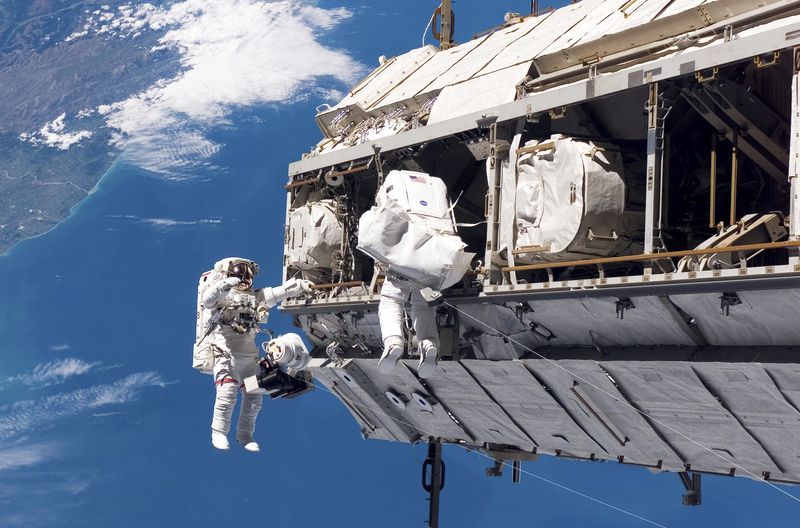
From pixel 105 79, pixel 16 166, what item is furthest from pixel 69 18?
pixel 16 166

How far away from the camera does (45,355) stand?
38.8 m

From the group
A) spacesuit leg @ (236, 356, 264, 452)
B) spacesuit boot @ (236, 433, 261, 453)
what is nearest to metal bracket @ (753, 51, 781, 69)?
spacesuit leg @ (236, 356, 264, 452)

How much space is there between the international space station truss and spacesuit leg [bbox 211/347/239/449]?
159 cm

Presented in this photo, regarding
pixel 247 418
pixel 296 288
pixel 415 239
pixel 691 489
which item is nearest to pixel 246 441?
pixel 247 418

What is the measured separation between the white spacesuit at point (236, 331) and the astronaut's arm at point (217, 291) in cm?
2

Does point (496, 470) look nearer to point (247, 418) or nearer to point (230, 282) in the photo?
point (247, 418)

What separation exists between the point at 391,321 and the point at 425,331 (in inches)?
16.7

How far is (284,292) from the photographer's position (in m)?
13.9

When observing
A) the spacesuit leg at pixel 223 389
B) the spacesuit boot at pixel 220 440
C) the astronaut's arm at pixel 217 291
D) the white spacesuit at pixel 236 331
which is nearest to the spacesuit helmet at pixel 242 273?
the white spacesuit at pixel 236 331

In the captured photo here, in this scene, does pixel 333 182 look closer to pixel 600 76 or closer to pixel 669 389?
pixel 600 76

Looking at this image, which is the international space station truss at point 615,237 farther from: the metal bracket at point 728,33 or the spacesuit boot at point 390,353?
the spacesuit boot at point 390,353

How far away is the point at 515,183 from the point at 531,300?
126 centimetres

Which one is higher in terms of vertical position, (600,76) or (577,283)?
(600,76)

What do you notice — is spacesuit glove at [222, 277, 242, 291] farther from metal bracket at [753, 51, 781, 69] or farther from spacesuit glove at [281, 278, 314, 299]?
metal bracket at [753, 51, 781, 69]
